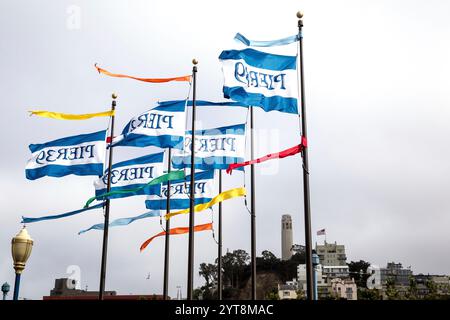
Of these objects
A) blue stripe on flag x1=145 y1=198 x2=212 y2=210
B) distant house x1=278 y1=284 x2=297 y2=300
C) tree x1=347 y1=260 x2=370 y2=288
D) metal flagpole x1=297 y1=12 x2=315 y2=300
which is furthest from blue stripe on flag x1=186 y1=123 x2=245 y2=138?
tree x1=347 y1=260 x2=370 y2=288

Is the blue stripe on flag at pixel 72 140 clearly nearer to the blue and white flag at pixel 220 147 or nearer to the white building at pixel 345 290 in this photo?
the blue and white flag at pixel 220 147

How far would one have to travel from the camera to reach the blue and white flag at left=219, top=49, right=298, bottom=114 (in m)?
17.3

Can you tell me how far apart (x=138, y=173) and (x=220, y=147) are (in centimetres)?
596

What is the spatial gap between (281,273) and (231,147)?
127 metres

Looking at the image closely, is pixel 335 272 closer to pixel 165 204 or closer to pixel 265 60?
pixel 165 204

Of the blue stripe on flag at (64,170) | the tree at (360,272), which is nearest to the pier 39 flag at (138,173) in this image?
the blue stripe on flag at (64,170)

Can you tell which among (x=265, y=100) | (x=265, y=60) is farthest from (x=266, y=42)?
(x=265, y=100)

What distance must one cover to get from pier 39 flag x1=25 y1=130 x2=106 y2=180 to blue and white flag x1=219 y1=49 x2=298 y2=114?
35.2 ft

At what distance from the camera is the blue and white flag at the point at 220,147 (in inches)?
977

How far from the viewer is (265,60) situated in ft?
58.6

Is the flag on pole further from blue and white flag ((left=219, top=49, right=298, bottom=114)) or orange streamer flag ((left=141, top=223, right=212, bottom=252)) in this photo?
blue and white flag ((left=219, top=49, right=298, bottom=114))

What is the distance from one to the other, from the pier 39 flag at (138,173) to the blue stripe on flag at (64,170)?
2880mm

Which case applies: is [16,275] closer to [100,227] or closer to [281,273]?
[100,227]
